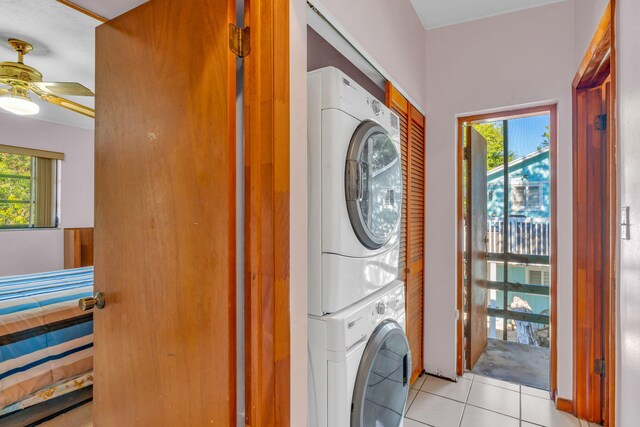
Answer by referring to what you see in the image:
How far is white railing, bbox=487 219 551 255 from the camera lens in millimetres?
3051

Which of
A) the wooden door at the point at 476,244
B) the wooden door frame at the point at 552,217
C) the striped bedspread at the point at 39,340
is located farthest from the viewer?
the wooden door at the point at 476,244

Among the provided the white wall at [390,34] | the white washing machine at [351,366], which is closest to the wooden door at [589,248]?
the white wall at [390,34]

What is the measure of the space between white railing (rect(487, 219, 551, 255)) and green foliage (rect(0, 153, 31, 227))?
18.2 ft

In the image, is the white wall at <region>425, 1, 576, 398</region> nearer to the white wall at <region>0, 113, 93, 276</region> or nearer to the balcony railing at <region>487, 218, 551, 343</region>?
the balcony railing at <region>487, 218, 551, 343</region>

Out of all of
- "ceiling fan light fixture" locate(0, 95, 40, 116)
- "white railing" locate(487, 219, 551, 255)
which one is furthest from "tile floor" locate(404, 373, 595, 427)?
"ceiling fan light fixture" locate(0, 95, 40, 116)

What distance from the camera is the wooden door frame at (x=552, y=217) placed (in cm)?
222

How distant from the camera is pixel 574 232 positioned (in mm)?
2084

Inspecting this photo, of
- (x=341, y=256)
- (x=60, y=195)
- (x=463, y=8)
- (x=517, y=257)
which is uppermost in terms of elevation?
(x=463, y=8)

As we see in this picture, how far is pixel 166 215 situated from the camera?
1043 mm

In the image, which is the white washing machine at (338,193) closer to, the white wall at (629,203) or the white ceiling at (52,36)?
the white wall at (629,203)

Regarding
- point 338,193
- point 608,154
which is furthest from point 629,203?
point 338,193

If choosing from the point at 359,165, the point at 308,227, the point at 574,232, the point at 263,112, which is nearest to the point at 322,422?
the point at 308,227

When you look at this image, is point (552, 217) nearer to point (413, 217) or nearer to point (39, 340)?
point (413, 217)

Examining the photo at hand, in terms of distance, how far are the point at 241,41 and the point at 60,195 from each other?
4.77 m
